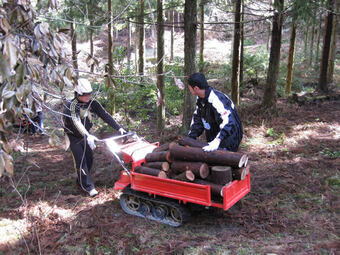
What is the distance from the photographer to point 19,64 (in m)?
2.03

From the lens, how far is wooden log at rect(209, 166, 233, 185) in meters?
4.81

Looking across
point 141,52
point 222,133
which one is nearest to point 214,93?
point 222,133

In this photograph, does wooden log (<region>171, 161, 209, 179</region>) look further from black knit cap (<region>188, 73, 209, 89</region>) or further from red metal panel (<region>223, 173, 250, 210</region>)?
black knit cap (<region>188, 73, 209, 89</region>)

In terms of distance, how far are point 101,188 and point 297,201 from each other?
4.01 meters

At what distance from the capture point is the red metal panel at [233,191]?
15.3 feet

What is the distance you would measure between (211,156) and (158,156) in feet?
3.48

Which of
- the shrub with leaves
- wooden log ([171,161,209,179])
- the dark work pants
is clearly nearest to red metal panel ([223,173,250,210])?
wooden log ([171,161,209,179])

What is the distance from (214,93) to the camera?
211 inches

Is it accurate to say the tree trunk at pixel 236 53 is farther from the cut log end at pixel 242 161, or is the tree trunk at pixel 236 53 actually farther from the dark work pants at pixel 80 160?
the cut log end at pixel 242 161

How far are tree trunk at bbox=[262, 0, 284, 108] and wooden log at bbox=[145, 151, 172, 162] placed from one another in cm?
738

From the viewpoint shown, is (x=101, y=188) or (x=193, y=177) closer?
(x=193, y=177)

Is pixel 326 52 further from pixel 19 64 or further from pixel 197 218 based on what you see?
pixel 19 64

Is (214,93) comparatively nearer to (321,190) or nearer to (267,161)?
(321,190)

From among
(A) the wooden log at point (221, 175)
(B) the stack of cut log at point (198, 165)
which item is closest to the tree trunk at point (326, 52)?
(B) the stack of cut log at point (198, 165)
